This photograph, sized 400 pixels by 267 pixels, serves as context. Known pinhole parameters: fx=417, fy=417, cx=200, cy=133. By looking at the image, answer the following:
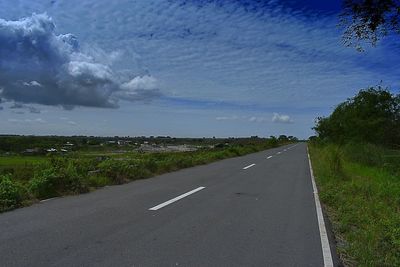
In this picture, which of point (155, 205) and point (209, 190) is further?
point (209, 190)

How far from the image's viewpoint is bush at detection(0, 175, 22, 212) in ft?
31.0

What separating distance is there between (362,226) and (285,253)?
10.0ft

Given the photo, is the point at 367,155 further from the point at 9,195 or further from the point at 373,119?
the point at 9,195

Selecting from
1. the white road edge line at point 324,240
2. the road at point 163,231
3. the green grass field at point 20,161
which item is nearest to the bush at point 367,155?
the road at point 163,231

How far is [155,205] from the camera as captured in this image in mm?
10312

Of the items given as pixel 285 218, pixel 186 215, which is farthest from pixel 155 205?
pixel 285 218

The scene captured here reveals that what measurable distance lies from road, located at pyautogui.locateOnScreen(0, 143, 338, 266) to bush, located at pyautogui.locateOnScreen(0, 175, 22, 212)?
46 cm

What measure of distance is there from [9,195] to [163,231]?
447cm

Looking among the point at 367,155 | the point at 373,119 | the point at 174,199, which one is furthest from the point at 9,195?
the point at 373,119

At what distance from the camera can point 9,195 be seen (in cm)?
979

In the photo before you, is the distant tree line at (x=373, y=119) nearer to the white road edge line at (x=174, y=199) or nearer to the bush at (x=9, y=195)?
the white road edge line at (x=174, y=199)

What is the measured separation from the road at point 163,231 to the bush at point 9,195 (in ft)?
1.50

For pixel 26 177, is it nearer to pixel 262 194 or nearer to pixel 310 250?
pixel 262 194

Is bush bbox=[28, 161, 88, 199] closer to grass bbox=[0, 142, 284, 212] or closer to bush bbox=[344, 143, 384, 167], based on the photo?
grass bbox=[0, 142, 284, 212]
